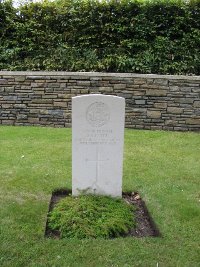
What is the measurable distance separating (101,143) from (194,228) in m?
1.37

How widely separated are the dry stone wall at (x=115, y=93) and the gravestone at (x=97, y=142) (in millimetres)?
4198

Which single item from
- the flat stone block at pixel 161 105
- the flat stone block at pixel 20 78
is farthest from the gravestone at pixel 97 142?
the flat stone block at pixel 20 78

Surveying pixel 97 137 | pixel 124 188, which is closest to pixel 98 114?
pixel 97 137

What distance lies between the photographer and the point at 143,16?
8.98 m

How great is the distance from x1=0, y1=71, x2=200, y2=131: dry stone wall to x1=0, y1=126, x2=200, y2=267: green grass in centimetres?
53

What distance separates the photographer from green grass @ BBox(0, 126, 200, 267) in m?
3.45

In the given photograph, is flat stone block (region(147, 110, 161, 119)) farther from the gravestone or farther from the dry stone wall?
the gravestone

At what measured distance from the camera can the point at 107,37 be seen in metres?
9.20

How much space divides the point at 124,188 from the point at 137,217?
0.74 m

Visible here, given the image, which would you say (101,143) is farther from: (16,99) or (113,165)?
(16,99)

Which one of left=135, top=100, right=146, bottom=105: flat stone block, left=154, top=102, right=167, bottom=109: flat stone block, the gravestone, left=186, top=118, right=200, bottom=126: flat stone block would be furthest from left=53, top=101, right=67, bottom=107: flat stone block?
the gravestone

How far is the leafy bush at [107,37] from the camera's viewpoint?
8.95 meters

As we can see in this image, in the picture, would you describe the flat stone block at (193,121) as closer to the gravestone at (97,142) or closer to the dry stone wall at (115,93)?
the dry stone wall at (115,93)

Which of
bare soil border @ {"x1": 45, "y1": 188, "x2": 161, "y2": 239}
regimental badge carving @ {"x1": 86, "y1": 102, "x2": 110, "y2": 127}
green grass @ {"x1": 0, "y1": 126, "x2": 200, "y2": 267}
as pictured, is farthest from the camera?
regimental badge carving @ {"x1": 86, "y1": 102, "x2": 110, "y2": 127}
